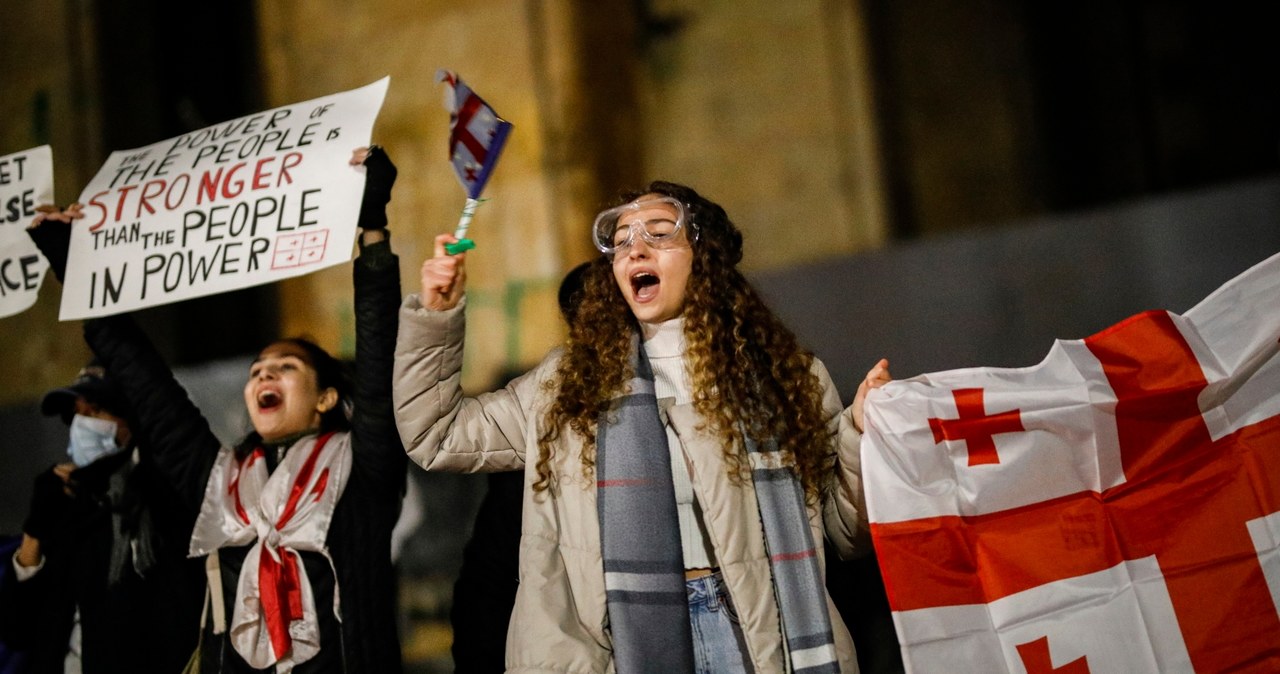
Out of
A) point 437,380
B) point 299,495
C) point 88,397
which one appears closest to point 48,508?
point 88,397

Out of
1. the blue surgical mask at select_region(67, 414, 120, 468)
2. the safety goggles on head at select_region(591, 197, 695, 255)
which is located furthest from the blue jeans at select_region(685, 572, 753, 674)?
the blue surgical mask at select_region(67, 414, 120, 468)

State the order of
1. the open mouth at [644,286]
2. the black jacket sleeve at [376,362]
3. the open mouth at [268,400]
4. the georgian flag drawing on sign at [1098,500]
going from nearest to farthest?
the georgian flag drawing on sign at [1098,500] < the open mouth at [644,286] < the black jacket sleeve at [376,362] < the open mouth at [268,400]

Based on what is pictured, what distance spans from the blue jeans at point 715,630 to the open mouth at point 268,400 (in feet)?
4.57

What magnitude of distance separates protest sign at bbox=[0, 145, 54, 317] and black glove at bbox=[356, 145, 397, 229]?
1.29 metres

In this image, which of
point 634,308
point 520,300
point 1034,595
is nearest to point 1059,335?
point 1034,595

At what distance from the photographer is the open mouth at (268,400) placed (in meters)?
3.20

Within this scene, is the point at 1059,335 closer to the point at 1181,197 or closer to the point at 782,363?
the point at 1181,197

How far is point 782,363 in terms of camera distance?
2719mm

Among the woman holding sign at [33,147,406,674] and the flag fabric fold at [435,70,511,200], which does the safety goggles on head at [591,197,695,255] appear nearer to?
the flag fabric fold at [435,70,511,200]

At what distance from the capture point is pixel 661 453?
2.54 m

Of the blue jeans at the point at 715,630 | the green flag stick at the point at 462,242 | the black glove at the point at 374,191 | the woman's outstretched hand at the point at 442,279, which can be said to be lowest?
the blue jeans at the point at 715,630

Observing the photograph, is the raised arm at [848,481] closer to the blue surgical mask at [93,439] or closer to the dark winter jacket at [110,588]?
the dark winter jacket at [110,588]

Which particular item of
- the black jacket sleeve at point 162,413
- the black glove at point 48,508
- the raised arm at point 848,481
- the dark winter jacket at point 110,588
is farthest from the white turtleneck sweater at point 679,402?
the black glove at point 48,508

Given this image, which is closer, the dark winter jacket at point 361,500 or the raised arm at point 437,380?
the raised arm at point 437,380
